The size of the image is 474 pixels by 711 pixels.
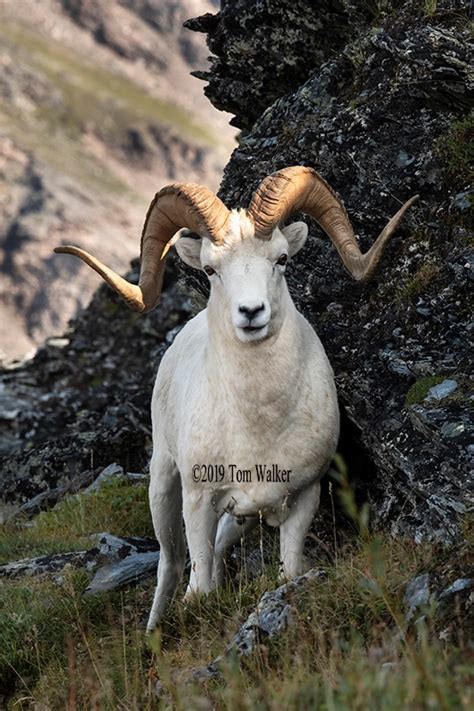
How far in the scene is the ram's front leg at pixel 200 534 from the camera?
859 centimetres

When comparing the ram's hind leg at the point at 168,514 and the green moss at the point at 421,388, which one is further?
the ram's hind leg at the point at 168,514

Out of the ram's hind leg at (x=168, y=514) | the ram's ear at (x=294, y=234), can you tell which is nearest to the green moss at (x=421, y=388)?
the ram's ear at (x=294, y=234)

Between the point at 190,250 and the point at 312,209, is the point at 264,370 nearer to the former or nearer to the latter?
the point at 190,250

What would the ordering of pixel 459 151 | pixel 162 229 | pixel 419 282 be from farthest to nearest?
pixel 459 151, pixel 162 229, pixel 419 282

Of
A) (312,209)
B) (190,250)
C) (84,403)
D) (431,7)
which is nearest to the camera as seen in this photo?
(190,250)

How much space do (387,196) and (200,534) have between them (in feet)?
10.6

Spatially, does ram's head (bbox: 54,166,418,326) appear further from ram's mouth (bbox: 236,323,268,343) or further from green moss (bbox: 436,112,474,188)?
green moss (bbox: 436,112,474,188)

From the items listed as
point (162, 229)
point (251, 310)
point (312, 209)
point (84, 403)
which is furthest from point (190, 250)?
point (84, 403)

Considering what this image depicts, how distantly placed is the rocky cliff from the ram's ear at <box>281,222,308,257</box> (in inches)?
43.0

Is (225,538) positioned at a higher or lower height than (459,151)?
lower

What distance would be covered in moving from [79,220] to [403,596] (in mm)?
115708

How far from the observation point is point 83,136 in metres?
152

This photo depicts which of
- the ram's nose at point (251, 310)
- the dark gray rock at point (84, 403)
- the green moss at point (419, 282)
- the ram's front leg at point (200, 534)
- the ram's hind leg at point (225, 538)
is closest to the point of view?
the ram's nose at point (251, 310)

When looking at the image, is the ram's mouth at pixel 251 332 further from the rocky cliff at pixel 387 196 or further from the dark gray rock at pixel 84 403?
the dark gray rock at pixel 84 403
